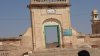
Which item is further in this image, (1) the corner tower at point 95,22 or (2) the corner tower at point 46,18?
(1) the corner tower at point 95,22

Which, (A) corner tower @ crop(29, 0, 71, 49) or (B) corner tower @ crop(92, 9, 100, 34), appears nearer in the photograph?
(A) corner tower @ crop(29, 0, 71, 49)

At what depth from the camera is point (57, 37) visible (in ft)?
80.7

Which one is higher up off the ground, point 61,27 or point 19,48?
point 61,27

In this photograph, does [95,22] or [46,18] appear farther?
[95,22]

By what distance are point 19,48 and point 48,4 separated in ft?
14.8

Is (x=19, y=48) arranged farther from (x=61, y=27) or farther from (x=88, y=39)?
(x=88, y=39)

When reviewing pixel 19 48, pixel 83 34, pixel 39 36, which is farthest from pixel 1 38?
pixel 83 34

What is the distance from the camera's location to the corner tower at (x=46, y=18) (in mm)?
23891

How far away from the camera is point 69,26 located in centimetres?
2431

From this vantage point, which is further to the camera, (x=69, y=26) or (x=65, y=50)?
(x=69, y=26)

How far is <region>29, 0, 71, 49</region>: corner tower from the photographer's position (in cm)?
2389

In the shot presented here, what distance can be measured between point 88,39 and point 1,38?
7.64 meters

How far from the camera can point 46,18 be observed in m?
24.0

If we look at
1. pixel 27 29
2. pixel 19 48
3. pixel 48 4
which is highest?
pixel 48 4
